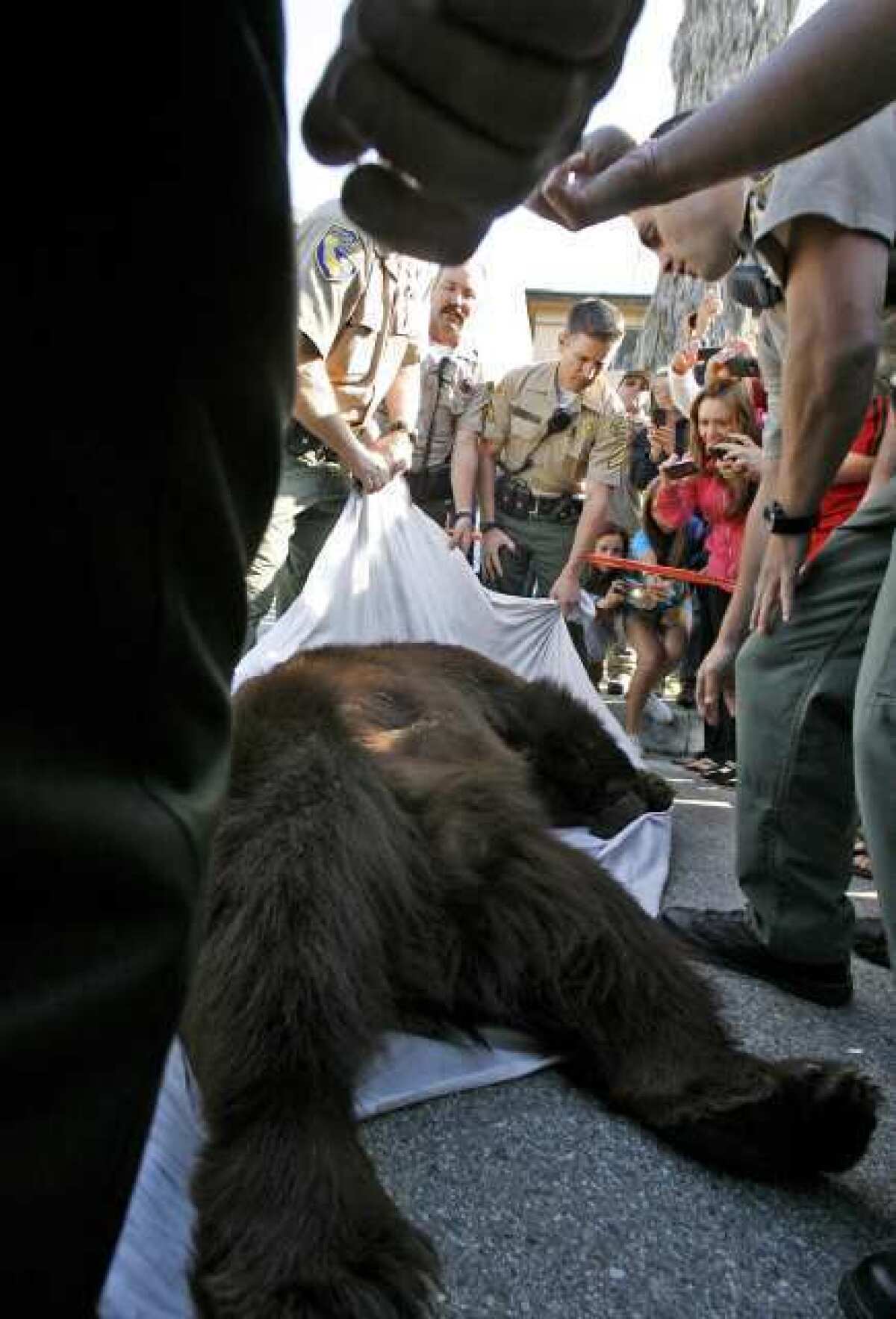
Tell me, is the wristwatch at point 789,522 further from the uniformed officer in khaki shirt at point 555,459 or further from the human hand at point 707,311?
the human hand at point 707,311

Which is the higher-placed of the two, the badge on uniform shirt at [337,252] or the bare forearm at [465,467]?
the badge on uniform shirt at [337,252]

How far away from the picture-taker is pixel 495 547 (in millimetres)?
5742

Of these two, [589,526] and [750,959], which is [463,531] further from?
[750,959]

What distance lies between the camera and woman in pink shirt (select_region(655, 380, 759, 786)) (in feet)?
17.2

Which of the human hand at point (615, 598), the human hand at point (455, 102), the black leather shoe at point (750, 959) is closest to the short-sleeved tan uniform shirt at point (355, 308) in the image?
the human hand at point (615, 598)

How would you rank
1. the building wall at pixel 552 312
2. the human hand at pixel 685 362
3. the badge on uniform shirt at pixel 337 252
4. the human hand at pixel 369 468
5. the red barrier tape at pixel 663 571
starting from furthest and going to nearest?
the building wall at pixel 552 312, the human hand at pixel 685 362, the red barrier tape at pixel 663 571, the human hand at pixel 369 468, the badge on uniform shirt at pixel 337 252

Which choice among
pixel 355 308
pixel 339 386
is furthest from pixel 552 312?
pixel 355 308

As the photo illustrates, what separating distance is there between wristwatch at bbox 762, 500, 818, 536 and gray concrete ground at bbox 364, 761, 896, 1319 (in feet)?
3.88

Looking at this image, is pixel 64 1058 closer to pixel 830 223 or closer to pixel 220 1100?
pixel 220 1100

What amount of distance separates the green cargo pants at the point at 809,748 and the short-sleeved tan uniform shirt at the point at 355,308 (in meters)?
1.78

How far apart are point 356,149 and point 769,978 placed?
228cm

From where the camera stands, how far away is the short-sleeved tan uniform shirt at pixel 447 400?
224 inches

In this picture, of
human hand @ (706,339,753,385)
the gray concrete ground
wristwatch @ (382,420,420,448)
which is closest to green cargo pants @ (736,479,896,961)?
the gray concrete ground

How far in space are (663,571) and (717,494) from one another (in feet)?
1.86
